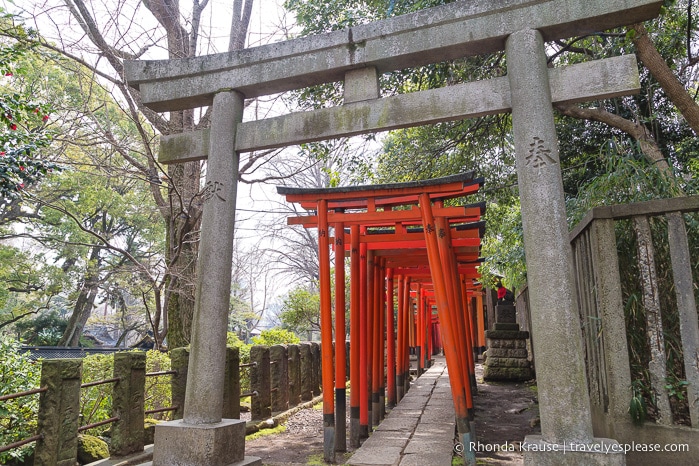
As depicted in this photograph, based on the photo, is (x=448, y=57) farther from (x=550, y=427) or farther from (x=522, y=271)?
(x=522, y=271)

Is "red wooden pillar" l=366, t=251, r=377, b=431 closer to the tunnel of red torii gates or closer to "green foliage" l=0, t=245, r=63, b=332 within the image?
the tunnel of red torii gates

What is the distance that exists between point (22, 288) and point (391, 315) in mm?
17437

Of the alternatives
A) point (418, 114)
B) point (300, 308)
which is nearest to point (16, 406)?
point (418, 114)

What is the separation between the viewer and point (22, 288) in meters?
19.7

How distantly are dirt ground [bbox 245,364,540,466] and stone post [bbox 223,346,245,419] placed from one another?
558 mm

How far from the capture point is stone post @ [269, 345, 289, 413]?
30.0ft

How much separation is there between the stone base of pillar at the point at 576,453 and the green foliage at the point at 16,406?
4.67m

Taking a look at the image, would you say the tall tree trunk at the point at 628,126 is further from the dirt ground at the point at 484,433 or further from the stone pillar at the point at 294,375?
the stone pillar at the point at 294,375

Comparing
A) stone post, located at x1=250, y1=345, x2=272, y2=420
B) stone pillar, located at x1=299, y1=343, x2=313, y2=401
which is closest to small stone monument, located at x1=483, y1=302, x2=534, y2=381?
stone pillar, located at x1=299, y1=343, x2=313, y2=401

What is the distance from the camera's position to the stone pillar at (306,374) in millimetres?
10891

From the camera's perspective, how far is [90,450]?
5.35m

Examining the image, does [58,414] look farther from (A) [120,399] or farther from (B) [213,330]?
(B) [213,330]

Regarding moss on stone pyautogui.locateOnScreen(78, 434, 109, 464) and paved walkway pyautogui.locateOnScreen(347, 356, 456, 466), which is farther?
moss on stone pyautogui.locateOnScreen(78, 434, 109, 464)

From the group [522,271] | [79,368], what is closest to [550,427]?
[79,368]
